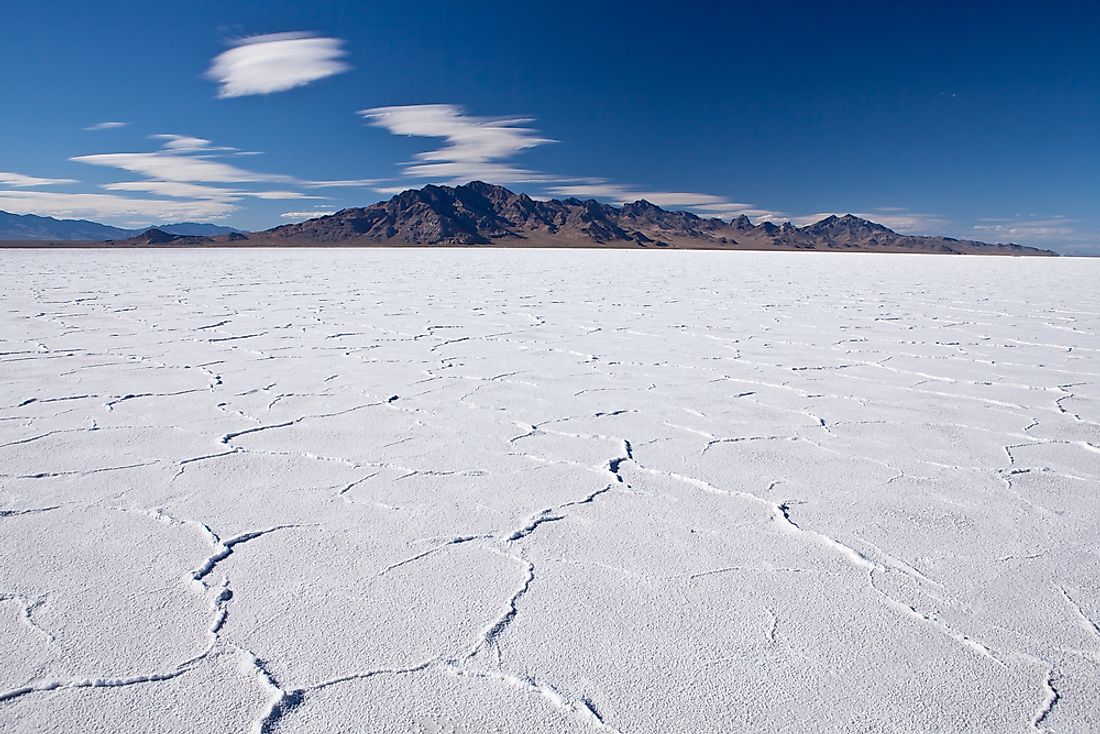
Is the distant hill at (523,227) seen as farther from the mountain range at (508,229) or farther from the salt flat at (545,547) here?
the salt flat at (545,547)

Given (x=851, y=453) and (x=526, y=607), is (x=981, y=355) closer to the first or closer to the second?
(x=851, y=453)

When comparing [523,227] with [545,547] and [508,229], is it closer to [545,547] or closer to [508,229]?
[508,229]

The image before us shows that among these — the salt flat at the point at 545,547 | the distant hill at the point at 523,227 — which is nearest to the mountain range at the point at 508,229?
the distant hill at the point at 523,227

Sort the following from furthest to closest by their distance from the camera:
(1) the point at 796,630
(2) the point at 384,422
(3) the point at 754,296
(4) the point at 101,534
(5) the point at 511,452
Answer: (3) the point at 754,296 → (2) the point at 384,422 → (5) the point at 511,452 → (4) the point at 101,534 → (1) the point at 796,630

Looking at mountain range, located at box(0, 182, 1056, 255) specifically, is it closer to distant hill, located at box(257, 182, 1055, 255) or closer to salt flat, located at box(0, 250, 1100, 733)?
distant hill, located at box(257, 182, 1055, 255)

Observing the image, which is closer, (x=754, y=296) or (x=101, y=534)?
(x=101, y=534)

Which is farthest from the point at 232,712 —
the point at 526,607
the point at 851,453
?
the point at 851,453
